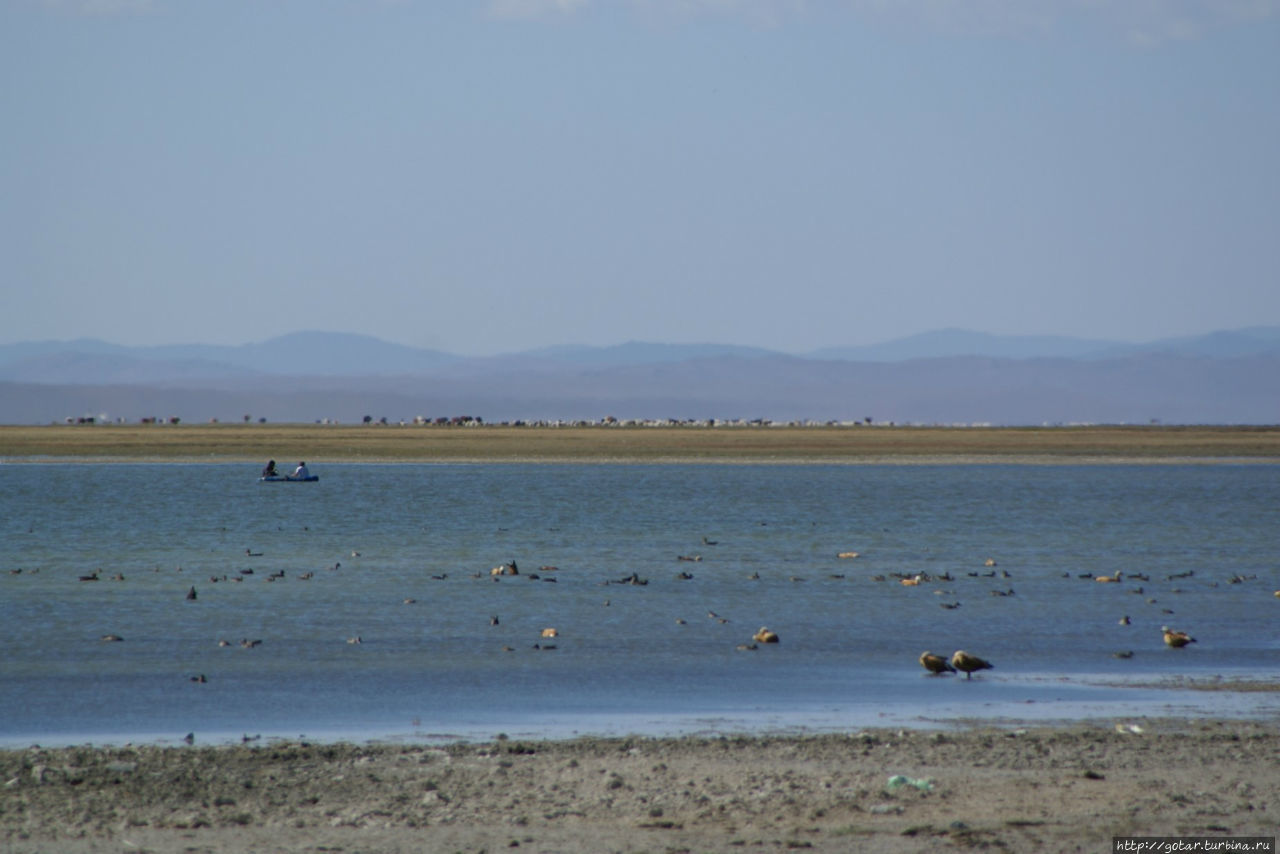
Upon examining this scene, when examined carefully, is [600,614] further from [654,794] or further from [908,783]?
[908,783]

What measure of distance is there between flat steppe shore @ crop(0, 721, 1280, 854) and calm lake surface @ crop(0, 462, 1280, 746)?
1260 mm

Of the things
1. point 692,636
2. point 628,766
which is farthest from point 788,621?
point 628,766

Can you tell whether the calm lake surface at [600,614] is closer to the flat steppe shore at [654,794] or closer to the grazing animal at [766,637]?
the grazing animal at [766,637]

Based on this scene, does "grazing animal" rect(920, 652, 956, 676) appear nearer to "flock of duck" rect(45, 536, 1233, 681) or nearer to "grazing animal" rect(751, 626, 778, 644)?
"flock of duck" rect(45, 536, 1233, 681)

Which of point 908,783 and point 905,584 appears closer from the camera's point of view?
point 908,783

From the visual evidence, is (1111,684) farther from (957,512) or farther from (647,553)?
(957,512)

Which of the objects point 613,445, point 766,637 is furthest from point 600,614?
point 613,445

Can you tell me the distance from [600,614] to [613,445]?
58.5m

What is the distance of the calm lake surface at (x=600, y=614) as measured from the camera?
1527 cm

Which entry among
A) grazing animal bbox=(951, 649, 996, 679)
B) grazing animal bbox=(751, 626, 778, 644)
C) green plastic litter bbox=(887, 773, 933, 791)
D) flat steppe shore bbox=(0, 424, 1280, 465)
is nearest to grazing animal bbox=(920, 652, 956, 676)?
grazing animal bbox=(951, 649, 996, 679)

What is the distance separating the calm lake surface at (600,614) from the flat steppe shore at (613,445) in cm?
2511

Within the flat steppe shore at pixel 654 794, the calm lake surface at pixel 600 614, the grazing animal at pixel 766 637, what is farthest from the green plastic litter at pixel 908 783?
the grazing animal at pixel 766 637

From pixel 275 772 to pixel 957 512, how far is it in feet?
110

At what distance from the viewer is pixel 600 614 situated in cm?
2211
